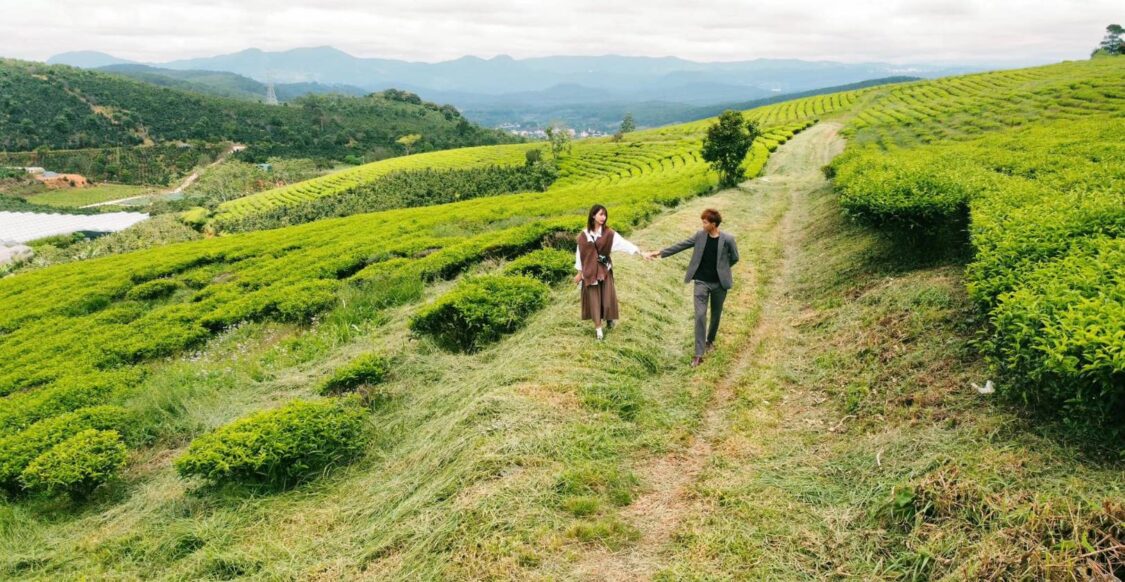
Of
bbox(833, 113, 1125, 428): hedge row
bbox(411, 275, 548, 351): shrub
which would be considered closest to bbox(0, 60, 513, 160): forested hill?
bbox(411, 275, 548, 351): shrub

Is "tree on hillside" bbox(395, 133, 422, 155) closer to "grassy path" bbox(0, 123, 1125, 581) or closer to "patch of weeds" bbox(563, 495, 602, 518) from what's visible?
"grassy path" bbox(0, 123, 1125, 581)

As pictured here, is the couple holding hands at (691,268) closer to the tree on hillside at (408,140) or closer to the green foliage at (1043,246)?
the green foliage at (1043,246)

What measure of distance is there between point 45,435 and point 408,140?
142057 millimetres

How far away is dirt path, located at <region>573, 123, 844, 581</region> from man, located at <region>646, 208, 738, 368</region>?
0.86 meters

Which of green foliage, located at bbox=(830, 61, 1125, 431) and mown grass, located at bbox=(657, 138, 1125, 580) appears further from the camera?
green foliage, located at bbox=(830, 61, 1125, 431)

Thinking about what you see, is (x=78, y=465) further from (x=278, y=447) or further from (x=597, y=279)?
(x=597, y=279)

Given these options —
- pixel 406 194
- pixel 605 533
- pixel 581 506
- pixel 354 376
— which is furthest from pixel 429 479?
pixel 406 194

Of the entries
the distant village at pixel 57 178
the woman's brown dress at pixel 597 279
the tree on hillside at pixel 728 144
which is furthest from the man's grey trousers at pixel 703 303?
the distant village at pixel 57 178

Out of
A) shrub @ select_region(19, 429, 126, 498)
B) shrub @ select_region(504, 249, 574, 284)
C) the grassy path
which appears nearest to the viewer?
the grassy path

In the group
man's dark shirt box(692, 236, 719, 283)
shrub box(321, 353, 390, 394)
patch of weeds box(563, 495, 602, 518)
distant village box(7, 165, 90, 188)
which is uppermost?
distant village box(7, 165, 90, 188)

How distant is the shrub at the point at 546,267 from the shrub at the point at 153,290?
1445cm

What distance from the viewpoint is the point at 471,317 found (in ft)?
30.9

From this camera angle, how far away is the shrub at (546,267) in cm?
1230

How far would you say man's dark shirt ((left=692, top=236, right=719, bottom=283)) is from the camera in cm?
788
